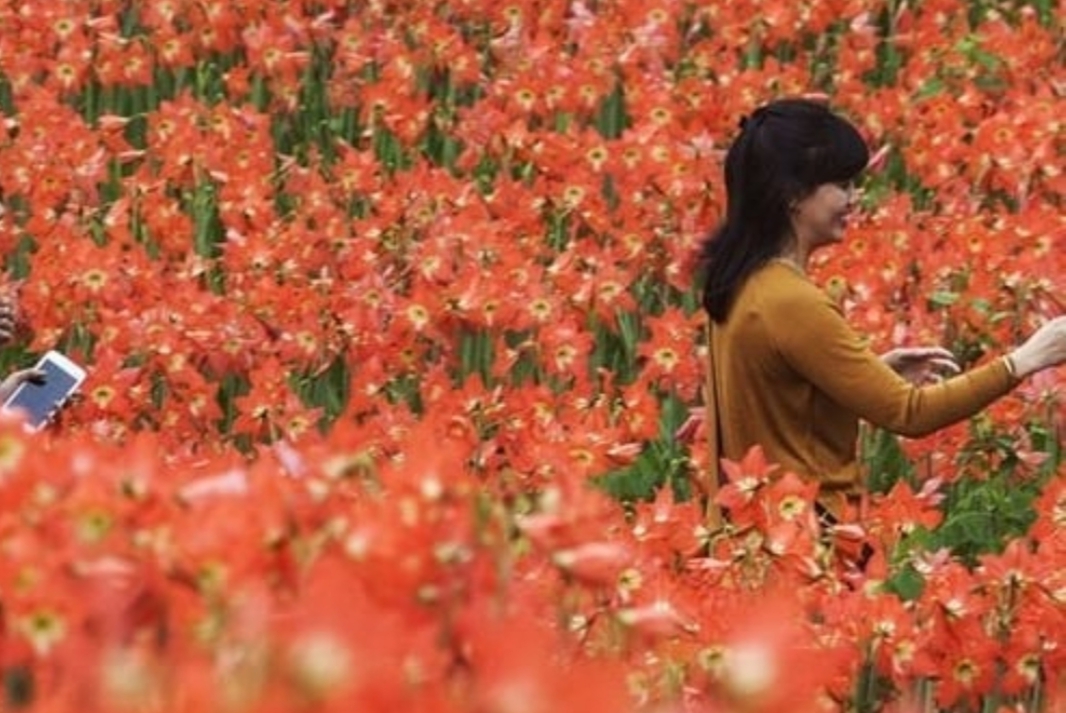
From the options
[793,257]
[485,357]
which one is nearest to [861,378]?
[793,257]

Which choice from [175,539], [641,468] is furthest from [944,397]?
[175,539]

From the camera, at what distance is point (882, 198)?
748 cm

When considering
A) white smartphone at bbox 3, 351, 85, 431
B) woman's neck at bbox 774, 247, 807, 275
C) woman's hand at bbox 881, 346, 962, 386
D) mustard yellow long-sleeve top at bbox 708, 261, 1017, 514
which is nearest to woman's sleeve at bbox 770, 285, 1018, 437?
mustard yellow long-sleeve top at bbox 708, 261, 1017, 514

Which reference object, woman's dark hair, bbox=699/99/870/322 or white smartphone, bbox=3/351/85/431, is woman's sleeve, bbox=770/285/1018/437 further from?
white smartphone, bbox=3/351/85/431

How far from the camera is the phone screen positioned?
5.08 metres

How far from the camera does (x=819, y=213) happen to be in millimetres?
4738

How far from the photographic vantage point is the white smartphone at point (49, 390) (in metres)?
5.08

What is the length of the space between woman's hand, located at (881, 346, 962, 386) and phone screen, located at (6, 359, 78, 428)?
5.36 feet

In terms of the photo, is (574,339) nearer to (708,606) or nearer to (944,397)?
(944,397)

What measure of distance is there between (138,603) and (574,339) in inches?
150

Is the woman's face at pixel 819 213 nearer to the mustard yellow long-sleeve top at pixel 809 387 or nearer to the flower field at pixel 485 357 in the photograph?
the mustard yellow long-sleeve top at pixel 809 387

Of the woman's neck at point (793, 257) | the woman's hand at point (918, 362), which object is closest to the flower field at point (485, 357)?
the woman's hand at point (918, 362)

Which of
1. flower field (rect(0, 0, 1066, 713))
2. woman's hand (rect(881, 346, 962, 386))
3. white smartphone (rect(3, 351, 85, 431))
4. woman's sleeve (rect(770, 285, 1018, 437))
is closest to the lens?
flower field (rect(0, 0, 1066, 713))

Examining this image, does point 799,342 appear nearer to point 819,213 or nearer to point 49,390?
point 819,213
